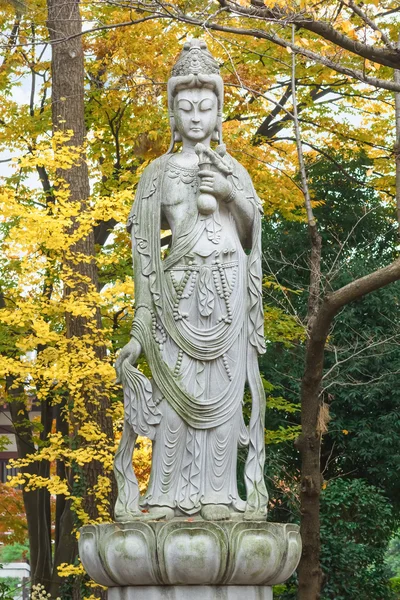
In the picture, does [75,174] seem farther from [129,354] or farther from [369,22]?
[129,354]

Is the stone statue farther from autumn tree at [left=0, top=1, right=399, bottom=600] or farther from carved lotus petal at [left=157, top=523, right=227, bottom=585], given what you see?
autumn tree at [left=0, top=1, right=399, bottom=600]

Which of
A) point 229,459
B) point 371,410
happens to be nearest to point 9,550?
point 371,410

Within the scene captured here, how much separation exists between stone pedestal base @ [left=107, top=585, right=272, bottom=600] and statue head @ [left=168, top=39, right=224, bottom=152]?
2.87 m

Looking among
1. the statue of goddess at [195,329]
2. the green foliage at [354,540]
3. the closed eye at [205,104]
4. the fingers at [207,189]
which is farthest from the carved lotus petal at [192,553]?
the green foliage at [354,540]

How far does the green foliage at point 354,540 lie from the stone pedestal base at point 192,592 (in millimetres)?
7321

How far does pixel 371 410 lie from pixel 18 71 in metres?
7.42

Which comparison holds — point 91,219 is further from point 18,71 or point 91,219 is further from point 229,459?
point 18,71

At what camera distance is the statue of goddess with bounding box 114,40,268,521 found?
20.7 ft

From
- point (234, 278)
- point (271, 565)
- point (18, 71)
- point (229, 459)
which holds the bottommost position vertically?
point (271, 565)

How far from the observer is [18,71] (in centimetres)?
1608

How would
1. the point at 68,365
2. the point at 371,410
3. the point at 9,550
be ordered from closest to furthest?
the point at 68,365
the point at 371,410
the point at 9,550

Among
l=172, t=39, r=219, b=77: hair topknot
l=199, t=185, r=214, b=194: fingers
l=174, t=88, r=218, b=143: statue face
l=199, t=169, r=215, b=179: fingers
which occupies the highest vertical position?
l=172, t=39, r=219, b=77: hair topknot

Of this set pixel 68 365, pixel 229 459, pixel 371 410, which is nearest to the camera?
pixel 229 459

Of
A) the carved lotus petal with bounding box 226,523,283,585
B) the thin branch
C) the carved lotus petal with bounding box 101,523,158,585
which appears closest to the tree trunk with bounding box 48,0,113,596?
the thin branch
